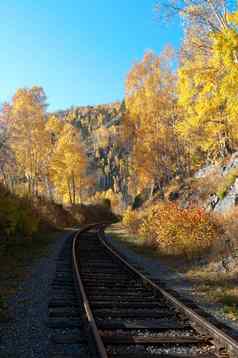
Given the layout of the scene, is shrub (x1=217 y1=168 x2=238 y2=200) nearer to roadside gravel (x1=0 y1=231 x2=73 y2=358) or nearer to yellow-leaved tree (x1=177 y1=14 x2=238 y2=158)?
yellow-leaved tree (x1=177 y1=14 x2=238 y2=158)

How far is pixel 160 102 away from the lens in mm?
34312

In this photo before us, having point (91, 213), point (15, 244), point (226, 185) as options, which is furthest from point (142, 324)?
point (91, 213)

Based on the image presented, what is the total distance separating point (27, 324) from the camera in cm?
646

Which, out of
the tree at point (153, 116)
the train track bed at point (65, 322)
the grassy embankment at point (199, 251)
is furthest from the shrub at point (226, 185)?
the tree at point (153, 116)

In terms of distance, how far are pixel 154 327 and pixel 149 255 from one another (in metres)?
10.7

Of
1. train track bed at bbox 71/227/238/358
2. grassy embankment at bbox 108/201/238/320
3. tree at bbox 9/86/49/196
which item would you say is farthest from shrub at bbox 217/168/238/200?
tree at bbox 9/86/49/196

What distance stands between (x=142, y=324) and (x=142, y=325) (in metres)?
0.07

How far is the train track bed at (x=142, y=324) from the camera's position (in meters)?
5.15

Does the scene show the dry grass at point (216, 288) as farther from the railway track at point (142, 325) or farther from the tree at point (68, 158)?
the tree at point (68, 158)

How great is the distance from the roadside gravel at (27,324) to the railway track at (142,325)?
2.17ft

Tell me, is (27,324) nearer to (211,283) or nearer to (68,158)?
(211,283)

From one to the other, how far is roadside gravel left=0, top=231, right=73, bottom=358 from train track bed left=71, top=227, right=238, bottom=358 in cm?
76

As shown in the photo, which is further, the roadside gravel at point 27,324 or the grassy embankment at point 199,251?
the grassy embankment at point 199,251

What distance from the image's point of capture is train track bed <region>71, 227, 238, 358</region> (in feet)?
16.9
